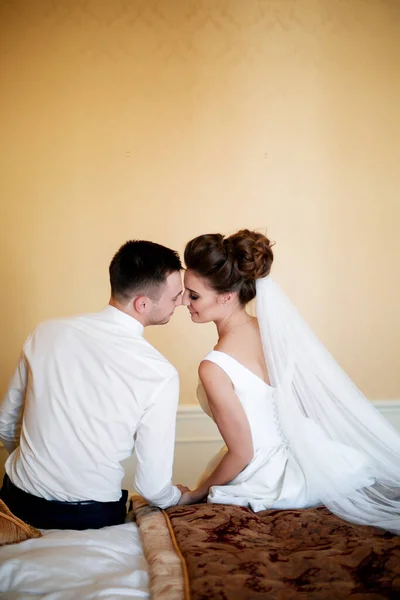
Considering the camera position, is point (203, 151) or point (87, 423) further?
point (203, 151)

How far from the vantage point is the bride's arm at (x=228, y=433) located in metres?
2.34

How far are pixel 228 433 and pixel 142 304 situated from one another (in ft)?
2.08

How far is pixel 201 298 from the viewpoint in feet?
8.75

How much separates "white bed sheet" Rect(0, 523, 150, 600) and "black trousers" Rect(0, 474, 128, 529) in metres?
0.20

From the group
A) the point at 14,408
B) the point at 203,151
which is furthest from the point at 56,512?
the point at 203,151

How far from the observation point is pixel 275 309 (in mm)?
2594

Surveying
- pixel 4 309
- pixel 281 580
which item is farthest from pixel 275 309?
Result: pixel 4 309

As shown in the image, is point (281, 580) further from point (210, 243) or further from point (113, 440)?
point (210, 243)

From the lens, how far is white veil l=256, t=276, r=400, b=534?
7.63ft

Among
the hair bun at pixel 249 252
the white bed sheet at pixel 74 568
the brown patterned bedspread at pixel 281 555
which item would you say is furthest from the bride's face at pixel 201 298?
the white bed sheet at pixel 74 568

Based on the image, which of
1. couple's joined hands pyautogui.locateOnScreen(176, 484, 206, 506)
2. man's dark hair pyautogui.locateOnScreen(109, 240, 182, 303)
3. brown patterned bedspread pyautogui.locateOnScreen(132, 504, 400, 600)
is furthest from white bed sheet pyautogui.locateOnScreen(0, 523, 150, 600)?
man's dark hair pyautogui.locateOnScreen(109, 240, 182, 303)

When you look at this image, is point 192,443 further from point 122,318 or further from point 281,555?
point 281,555

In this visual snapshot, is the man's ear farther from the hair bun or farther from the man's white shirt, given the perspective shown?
the hair bun

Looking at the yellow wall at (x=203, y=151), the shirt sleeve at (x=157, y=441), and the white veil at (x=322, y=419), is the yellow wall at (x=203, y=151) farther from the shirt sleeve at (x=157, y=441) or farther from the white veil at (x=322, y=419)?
the shirt sleeve at (x=157, y=441)
